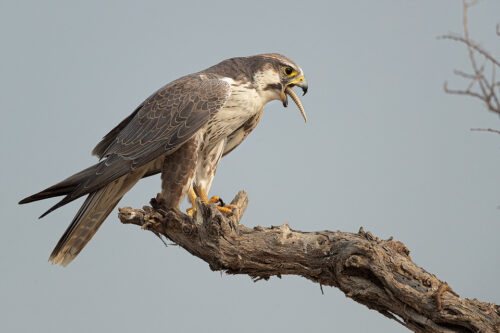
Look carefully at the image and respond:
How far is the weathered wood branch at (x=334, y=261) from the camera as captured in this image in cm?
324

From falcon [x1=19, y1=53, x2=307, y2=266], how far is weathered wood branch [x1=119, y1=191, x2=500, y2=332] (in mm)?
251

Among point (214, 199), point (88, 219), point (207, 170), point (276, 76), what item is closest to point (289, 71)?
point (276, 76)

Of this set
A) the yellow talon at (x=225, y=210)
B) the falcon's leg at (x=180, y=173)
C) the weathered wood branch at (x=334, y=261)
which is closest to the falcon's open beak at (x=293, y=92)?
the falcon's leg at (x=180, y=173)

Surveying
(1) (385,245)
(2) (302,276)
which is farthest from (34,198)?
(1) (385,245)

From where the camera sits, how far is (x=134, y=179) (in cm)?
451

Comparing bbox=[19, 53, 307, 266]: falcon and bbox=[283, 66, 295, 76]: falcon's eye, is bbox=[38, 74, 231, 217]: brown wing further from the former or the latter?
bbox=[283, 66, 295, 76]: falcon's eye

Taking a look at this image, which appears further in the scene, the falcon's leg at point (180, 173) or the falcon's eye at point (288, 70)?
the falcon's eye at point (288, 70)

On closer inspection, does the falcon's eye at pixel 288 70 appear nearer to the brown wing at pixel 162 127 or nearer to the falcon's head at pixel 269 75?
the falcon's head at pixel 269 75

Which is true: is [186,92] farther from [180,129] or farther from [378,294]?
[378,294]

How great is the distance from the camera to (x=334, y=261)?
11.9ft

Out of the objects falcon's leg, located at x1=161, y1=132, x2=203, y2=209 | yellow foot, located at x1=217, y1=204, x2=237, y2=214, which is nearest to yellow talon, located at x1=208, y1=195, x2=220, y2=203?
yellow foot, located at x1=217, y1=204, x2=237, y2=214

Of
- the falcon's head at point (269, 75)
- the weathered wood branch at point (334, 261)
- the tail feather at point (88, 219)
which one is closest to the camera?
the weathered wood branch at point (334, 261)

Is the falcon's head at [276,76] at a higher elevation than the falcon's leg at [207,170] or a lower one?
higher

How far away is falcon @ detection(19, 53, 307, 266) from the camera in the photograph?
4152 mm
